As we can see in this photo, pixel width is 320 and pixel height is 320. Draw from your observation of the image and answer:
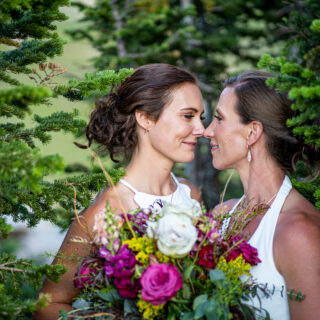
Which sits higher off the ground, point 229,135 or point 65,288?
point 229,135

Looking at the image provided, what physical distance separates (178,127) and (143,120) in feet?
1.06

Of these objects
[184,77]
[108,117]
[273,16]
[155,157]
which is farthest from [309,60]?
[273,16]

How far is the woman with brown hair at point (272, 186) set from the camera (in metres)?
2.27

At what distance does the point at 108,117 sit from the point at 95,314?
186 cm

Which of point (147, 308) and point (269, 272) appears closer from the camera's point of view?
point (147, 308)

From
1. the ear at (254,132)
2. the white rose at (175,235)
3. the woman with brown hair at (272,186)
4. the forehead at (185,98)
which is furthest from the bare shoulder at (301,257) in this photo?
the forehead at (185,98)

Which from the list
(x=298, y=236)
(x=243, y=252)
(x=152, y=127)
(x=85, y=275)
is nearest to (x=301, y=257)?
(x=298, y=236)

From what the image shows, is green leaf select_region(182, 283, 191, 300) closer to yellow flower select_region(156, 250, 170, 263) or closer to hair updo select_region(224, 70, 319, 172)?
yellow flower select_region(156, 250, 170, 263)

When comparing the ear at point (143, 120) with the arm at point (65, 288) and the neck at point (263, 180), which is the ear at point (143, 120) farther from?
the arm at point (65, 288)

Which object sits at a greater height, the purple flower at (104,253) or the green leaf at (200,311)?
the purple flower at (104,253)

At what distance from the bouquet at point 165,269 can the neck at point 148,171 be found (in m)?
1.06

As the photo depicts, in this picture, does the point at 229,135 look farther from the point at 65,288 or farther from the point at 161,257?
the point at 65,288

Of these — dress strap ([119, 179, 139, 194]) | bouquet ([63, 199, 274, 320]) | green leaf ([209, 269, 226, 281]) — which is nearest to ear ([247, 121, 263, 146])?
dress strap ([119, 179, 139, 194])

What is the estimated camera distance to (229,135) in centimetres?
301
